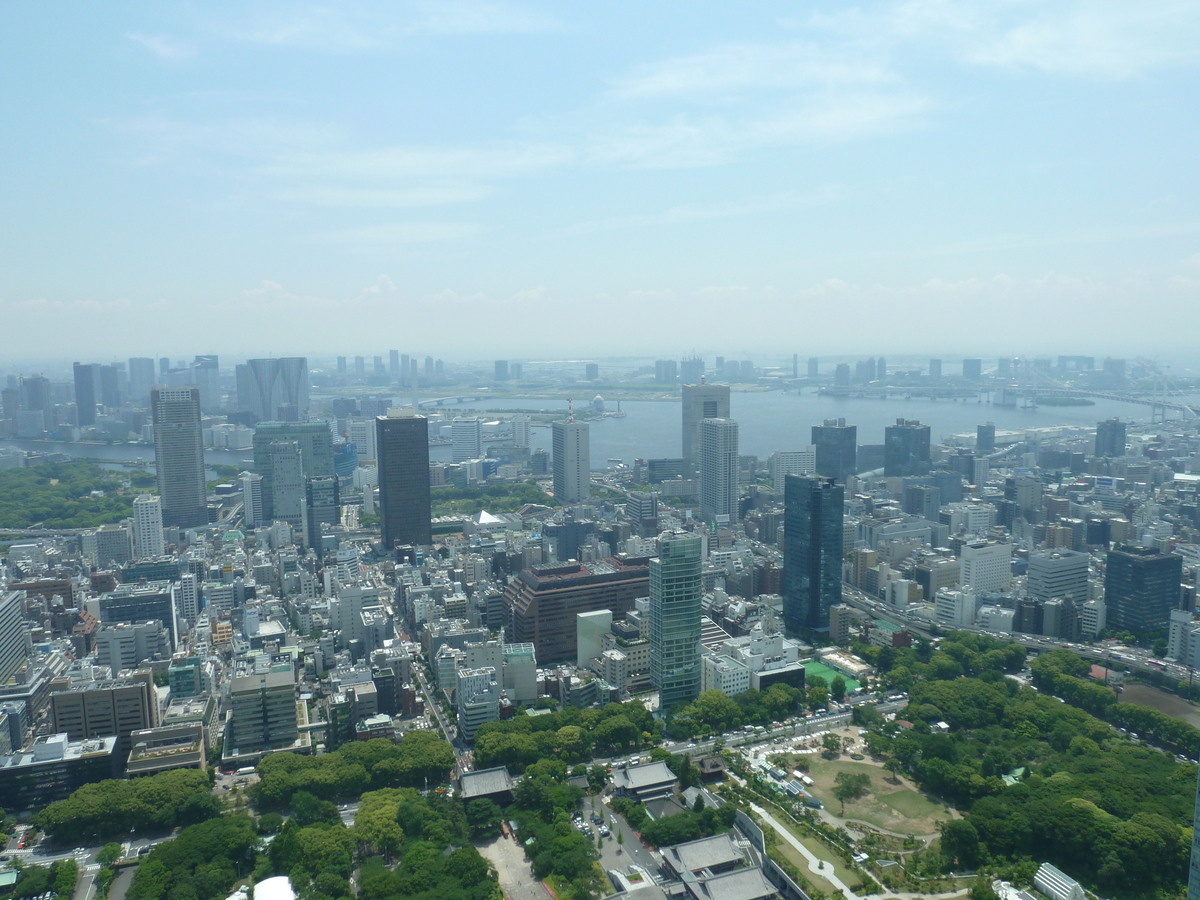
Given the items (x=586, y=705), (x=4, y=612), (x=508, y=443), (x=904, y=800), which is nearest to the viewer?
(x=904, y=800)

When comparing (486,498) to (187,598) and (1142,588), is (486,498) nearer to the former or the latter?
(187,598)

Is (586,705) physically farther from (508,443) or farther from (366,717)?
(508,443)

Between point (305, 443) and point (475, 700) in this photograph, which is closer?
point (475, 700)

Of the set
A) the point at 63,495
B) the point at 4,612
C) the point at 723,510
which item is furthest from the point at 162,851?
the point at 63,495

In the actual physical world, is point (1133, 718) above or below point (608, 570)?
below

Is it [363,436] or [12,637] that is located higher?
[363,436]

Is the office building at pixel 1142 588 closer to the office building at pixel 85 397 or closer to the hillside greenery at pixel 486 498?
the hillside greenery at pixel 486 498

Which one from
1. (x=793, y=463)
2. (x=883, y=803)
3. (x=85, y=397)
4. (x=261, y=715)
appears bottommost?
(x=883, y=803)

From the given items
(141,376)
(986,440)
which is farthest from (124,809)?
(141,376)

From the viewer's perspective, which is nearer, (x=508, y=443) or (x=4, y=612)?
(x=4, y=612)
